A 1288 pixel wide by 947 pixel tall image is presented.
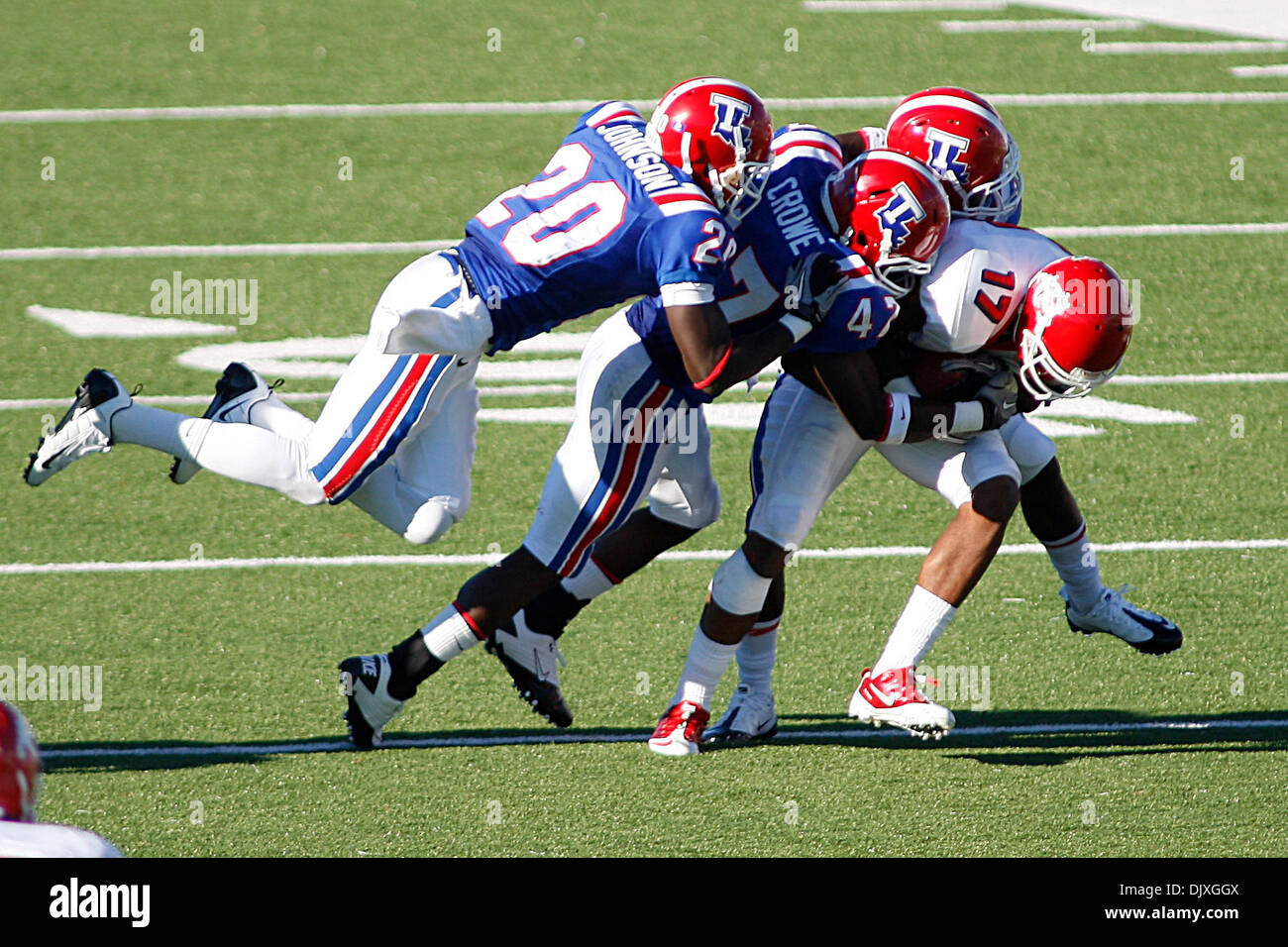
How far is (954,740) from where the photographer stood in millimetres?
4344

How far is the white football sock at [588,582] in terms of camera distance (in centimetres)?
455

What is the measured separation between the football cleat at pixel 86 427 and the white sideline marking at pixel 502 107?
5516 mm

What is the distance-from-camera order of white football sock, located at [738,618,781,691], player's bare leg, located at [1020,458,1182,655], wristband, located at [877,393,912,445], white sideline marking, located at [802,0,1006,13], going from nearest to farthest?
wristband, located at [877,393,912,445], white football sock, located at [738,618,781,691], player's bare leg, located at [1020,458,1182,655], white sideline marking, located at [802,0,1006,13]

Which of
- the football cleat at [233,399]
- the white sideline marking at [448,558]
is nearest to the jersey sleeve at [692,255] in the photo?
the football cleat at [233,399]

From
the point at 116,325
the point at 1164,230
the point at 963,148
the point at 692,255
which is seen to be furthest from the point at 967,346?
the point at 1164,230

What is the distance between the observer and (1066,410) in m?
6.64

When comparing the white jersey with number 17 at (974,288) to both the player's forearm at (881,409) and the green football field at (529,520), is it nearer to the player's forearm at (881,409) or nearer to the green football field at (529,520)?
the player's forearm at (881,409)

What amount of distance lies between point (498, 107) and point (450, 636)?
6.26m

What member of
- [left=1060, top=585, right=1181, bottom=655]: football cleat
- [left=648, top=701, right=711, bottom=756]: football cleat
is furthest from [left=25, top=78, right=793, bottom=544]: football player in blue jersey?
[left=1060, top=585, right=1181, bottom=655]: football cleat

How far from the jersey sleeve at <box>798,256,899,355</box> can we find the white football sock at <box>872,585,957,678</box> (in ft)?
2.03

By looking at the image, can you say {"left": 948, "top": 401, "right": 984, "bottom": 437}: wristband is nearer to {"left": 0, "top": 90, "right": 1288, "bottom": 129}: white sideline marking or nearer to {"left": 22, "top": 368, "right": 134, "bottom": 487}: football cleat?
{"left": 22, "top": 368, "right": 134, "bottom": 487}: football cleat

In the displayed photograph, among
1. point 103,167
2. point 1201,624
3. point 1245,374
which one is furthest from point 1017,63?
point 1201,624

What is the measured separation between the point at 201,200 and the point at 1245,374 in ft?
16.5

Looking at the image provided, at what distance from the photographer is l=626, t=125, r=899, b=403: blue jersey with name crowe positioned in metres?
4.04
